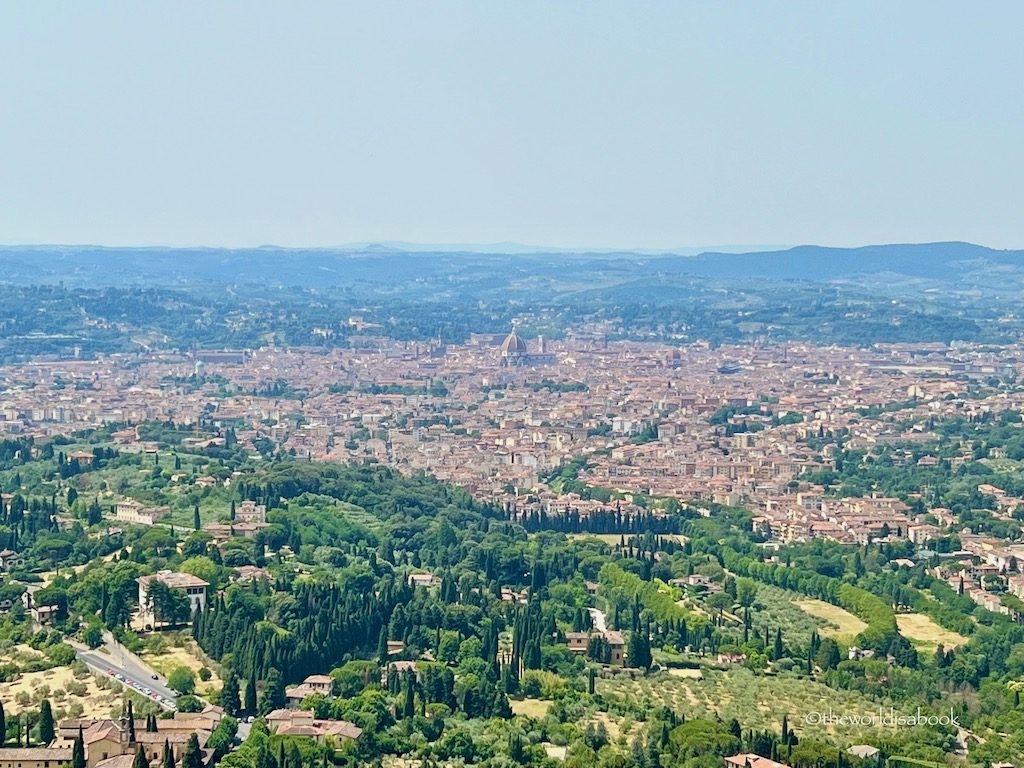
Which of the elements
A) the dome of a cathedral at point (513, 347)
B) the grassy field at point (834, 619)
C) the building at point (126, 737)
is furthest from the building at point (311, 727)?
the dome of a cathedral at point (513, 347)

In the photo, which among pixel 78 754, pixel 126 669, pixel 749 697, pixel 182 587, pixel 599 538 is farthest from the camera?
pixel 599 538

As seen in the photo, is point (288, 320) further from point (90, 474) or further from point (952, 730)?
point (952, 730)

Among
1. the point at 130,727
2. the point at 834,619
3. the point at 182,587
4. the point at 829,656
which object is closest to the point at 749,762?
the point at 829,656

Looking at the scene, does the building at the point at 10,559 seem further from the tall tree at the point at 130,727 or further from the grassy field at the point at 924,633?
the grassy field at the point at 924,633

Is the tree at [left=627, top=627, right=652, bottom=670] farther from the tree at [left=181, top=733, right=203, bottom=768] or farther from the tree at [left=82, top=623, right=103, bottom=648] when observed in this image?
the tree at [left=181, top=733, right=203, bottom=768]

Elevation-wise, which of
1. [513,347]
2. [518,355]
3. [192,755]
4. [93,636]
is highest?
[192,755]

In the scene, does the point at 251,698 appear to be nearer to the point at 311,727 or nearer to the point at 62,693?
the point at 311,727

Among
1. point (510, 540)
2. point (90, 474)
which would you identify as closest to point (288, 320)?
point (90, 474)

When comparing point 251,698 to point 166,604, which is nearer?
point 251,698
